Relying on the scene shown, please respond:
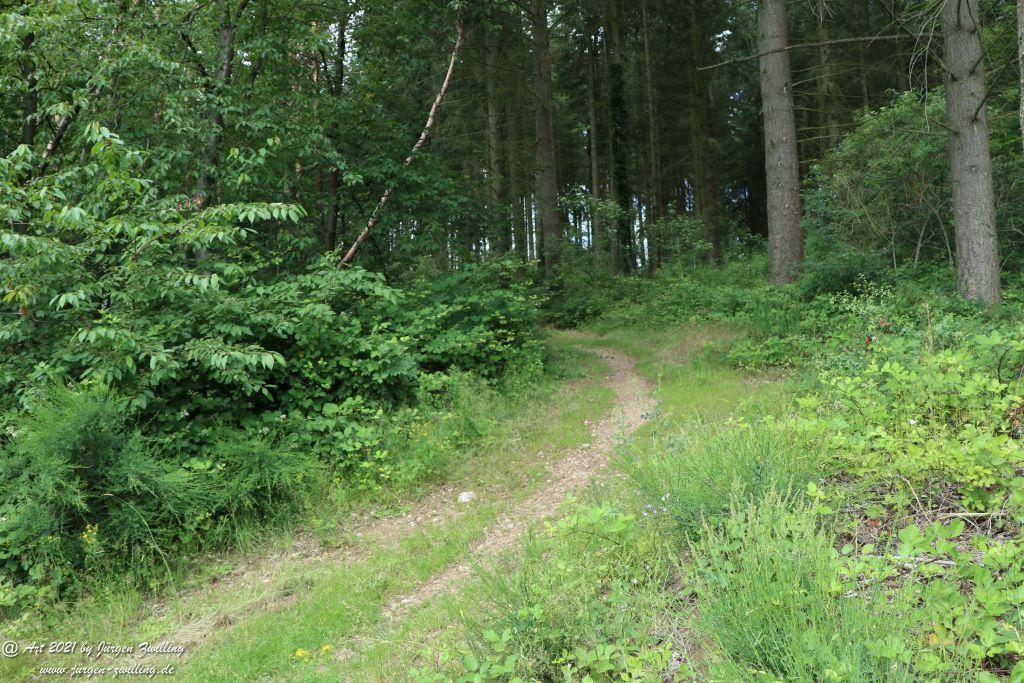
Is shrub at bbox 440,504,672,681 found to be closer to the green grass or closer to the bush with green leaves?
the green grass

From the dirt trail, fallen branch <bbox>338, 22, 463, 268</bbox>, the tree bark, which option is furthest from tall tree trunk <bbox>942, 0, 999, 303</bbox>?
the tree bark

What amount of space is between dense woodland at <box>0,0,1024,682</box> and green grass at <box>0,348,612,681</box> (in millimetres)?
93

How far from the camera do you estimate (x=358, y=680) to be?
3551 millimetres

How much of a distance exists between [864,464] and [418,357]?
608 centimetres

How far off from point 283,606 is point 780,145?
11945 millimetres

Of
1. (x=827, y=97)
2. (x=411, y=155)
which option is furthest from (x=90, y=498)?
(x=827, y=97)

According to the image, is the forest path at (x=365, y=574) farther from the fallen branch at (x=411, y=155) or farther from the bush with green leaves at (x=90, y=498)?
the fallen branch at (x=411, y=155)

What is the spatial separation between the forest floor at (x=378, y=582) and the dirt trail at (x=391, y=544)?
0.01 meters

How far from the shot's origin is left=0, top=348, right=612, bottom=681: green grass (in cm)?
412

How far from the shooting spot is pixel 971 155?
29.9 feet

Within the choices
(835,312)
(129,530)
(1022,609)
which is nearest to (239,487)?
(129,530)

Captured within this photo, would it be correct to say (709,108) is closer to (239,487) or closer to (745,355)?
(745,355)

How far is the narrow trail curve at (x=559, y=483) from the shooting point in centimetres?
466

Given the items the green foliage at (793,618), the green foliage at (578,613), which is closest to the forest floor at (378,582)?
the green foliage at (578,613)
